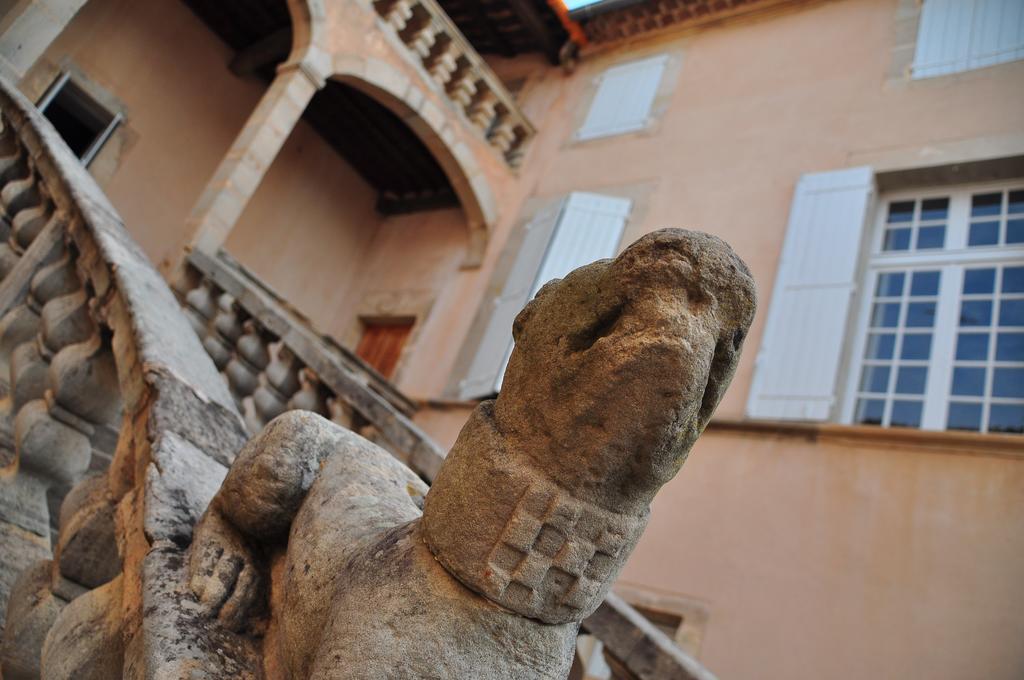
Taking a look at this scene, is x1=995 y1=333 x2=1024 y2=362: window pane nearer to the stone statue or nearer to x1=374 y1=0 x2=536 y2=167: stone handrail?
the stone statue

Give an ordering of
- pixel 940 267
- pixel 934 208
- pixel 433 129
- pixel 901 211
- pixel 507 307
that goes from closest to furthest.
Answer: pixel 940 267, pixel 934 208, pixel 901 211, pixel 507 307, pixel 433 129

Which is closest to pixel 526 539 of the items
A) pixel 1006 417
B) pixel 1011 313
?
pixel 1006 417

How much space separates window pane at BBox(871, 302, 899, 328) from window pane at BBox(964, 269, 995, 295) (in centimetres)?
51

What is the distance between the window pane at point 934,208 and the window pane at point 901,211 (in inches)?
4.1

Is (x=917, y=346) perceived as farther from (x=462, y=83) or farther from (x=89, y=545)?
(x=89, y=545)

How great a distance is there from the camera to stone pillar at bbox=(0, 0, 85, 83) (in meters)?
5.93

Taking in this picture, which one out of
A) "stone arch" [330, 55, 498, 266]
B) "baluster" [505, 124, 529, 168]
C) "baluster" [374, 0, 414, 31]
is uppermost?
"baluster" [505, 124, 529, 168]

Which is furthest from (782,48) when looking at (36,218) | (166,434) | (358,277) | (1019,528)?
(166,434)

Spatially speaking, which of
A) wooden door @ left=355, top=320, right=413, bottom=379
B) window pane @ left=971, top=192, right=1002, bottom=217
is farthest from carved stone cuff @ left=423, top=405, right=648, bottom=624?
wooden door @ left=355, top=320, right=413, bottom=379

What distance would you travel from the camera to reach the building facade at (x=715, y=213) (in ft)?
17.0

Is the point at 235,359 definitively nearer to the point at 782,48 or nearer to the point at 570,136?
the point at 570,136

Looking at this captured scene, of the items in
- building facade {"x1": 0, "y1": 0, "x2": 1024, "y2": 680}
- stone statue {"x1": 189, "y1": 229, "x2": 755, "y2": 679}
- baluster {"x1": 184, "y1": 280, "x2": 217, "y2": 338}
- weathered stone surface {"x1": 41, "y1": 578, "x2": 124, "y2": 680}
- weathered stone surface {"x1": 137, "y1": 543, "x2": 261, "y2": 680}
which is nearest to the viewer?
stone statue {"x1": 189, "y1": 229, "x2": 755, "y2": 679}

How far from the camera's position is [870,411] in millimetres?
5938

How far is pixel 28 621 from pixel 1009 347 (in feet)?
19.9
